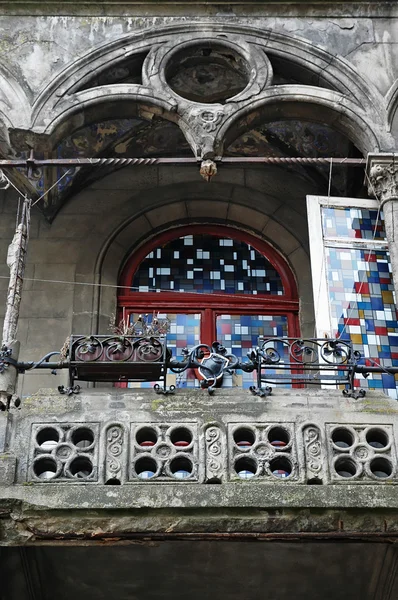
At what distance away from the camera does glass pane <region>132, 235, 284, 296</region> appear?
41.0ft

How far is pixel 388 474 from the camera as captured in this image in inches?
351

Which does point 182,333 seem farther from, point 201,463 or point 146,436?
point 201,463

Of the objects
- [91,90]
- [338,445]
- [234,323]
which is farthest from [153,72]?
[338,445]

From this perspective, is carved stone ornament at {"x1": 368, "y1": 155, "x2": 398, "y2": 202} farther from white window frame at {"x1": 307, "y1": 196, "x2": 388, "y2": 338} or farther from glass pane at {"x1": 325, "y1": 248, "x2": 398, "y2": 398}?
glass pane at {"x1": 325, "y1": 248, "x2": 398, "y2": 398}

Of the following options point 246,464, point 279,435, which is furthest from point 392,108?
point 246,464

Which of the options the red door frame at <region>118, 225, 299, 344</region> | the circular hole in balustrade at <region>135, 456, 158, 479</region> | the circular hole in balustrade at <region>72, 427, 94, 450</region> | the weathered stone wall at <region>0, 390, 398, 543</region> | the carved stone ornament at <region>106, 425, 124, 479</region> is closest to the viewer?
the weathered stone wall at <region>0, 390, 398, 543</region>

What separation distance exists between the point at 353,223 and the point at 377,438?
2.74m

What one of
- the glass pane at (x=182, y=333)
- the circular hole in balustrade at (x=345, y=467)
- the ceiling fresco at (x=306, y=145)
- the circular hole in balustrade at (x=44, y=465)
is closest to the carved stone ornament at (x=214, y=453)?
the circular hole in balustrade at (x=345, y=467)

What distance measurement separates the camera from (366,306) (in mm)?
10602

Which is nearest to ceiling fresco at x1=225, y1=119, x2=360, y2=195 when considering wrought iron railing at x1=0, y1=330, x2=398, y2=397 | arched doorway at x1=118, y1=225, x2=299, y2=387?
arched doorway at x1=118, y1=225, x2=299, y2=387

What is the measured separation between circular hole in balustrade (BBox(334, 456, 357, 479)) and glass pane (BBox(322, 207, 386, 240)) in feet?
9.19

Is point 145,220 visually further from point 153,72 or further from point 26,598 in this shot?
point 26,598

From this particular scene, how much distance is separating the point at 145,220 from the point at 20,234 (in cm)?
285

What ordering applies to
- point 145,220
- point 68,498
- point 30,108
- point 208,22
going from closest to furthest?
point 68,498, point 30,108, point 208,22, point 145,220
